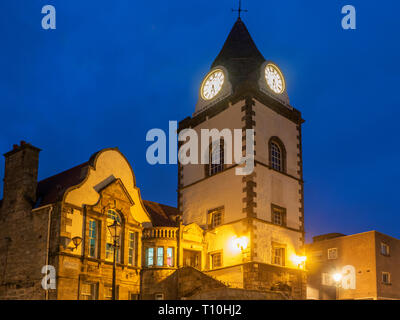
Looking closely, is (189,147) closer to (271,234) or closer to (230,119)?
(230,119)

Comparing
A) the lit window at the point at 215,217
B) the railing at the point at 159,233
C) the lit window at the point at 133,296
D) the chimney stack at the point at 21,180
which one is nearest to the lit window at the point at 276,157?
the lit window at the point at 215,217

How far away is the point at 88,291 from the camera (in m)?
29.6

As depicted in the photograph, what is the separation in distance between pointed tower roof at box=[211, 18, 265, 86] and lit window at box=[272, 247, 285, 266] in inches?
511

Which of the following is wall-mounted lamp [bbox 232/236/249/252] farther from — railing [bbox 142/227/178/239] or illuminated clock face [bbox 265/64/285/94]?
illuminated clock face [bbox 265/64/285/94]

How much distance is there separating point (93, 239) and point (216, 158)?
13.0 m

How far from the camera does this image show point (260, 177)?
37.2 metres

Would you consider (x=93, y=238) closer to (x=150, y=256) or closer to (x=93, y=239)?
(x=93, y=239)

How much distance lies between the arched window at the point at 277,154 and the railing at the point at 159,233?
9.54 meters

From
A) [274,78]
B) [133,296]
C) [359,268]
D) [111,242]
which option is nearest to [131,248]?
[111,242]

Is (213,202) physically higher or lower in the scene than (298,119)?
lower

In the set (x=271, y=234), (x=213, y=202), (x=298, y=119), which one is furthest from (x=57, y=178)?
(x=298, y=119)

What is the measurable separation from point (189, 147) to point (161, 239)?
1135cm

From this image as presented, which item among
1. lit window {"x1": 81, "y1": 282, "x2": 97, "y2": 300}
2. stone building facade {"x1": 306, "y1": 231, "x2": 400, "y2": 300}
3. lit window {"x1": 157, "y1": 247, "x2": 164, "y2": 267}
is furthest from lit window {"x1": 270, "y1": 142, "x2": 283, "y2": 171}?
lit window {"x1": 81, "y1": 282, "x2": 97, "y2": 300}

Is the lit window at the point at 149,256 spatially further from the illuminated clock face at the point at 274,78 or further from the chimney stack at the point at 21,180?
the illuminated clock face at the point at 274,78
